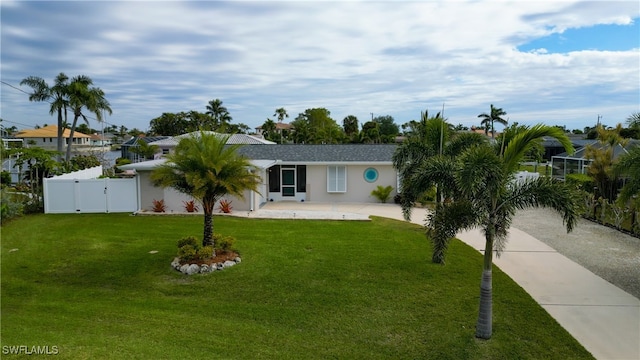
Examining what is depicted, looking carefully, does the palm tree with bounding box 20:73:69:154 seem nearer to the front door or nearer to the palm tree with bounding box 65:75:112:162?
the palm tree with bounding box 65:75:112:162

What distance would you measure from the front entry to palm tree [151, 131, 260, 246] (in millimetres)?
11385

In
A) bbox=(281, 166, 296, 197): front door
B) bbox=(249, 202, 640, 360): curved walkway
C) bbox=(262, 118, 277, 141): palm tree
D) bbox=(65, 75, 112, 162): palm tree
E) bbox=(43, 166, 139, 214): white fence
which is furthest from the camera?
bbox=(262, 118, 277, 141): palm tree

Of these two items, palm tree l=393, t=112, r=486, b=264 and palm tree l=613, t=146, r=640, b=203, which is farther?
palm tree l=613, t=146, r=640, b=203

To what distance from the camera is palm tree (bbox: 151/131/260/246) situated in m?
11.8

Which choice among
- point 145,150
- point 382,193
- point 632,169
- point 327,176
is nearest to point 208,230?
point 632,169

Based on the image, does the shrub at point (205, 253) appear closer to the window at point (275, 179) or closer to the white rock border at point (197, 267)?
the white rock border at point (197, 267)

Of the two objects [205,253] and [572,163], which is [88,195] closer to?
[205,253]

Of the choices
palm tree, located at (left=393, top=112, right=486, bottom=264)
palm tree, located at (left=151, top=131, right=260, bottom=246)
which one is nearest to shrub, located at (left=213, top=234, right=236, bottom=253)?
palm tree, located at (left=151, top=131, right=260, bottom=246)

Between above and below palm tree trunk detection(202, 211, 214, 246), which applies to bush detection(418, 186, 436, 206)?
above

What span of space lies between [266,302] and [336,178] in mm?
14634

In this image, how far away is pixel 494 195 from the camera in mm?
7699

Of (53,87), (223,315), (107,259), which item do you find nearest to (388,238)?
(223,315)

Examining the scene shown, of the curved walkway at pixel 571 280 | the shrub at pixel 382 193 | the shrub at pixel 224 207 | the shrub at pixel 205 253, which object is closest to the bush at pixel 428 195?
the shrub at pixel 382 193

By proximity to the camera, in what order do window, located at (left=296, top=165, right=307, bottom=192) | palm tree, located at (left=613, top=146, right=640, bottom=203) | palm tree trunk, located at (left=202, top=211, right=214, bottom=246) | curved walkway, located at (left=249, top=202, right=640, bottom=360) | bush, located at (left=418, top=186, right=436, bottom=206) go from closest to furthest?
curved walkway, located at (left=249, top=202, right=640, bottom=360)
bush, located at (left=418, top=186, right=436, bottom=206)
palm tree, located at (left=613, top=146, right=640, bottom=203)
palm tree trunk, located at (left=202, top=211, right=214, bottom=246)
window, located at (left=296, top=165, right=307, bottom=192)
